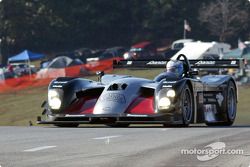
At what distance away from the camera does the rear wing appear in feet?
55.5

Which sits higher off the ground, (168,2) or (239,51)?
(168,2)

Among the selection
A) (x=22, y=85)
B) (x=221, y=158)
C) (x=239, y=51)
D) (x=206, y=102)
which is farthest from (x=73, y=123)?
(x=239, y=51)

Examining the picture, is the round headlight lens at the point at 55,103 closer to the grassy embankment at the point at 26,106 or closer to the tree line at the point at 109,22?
the grassy embankment at the point at 26,106

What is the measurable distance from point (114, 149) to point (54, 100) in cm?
603

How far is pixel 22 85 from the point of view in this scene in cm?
4400

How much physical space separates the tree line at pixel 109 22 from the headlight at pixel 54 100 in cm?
7101

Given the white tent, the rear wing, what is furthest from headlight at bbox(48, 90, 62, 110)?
the white tent

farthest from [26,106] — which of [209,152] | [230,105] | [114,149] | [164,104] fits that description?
[209,152]

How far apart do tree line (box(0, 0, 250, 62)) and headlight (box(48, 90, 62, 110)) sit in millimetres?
71014

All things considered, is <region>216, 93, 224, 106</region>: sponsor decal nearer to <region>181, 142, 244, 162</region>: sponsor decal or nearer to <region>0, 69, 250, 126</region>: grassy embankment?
<region>0, 69, 250, 126</region>: grassy embankment

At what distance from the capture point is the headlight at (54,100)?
1422cm

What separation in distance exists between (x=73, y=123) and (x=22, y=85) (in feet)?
98.7

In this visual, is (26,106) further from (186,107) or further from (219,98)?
(186,107)

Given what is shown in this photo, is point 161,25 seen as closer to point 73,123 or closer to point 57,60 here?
point 57,60
